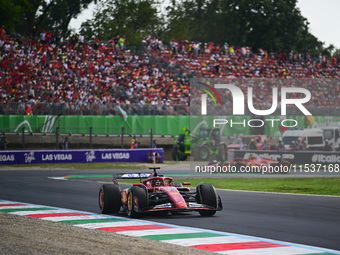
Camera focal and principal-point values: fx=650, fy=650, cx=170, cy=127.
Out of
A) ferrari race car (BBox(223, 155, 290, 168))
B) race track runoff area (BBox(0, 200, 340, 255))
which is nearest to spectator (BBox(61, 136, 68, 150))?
ferrari race car (BBox(223, 155, 290, 168))

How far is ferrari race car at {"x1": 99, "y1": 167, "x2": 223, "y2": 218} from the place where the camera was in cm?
1266

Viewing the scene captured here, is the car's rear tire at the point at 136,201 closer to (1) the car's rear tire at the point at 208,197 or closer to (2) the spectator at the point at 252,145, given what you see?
(1) the car's rear tire at the point at 208,197

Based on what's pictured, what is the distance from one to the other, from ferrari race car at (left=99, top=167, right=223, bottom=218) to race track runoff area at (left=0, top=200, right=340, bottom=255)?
32cm

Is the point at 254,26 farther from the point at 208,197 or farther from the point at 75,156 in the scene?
the point at 208,197

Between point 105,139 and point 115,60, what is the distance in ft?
31.1

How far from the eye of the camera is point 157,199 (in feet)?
43.1

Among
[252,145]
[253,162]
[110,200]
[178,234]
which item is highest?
[252,145]

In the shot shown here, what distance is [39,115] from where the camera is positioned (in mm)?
37188

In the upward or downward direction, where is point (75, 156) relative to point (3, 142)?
downward

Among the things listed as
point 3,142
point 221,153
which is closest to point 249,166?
point 221,153

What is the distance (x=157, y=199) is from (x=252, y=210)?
2.53 meters

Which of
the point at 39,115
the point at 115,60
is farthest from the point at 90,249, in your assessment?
the point at 115,60

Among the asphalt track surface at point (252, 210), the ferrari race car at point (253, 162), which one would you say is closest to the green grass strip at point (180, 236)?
the asphalt track surface at point (252, 210)

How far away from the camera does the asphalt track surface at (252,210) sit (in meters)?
10.8
